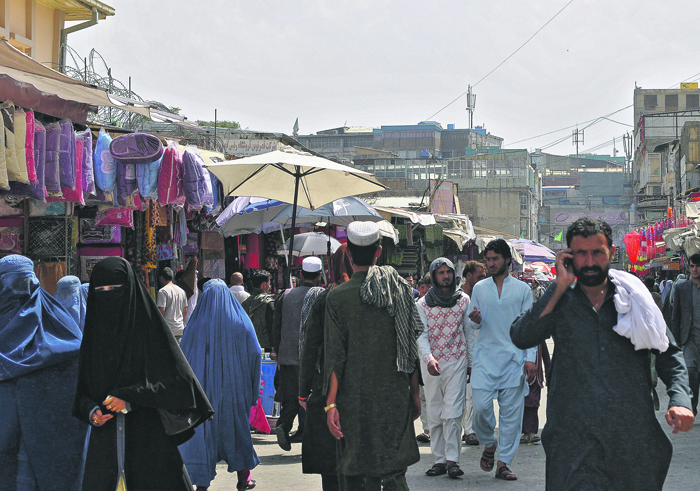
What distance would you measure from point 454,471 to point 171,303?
15.4ft

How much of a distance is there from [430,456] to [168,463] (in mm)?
3603

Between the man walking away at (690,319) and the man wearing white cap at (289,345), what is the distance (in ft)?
13.3

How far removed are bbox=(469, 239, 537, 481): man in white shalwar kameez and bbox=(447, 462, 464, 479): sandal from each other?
190mm

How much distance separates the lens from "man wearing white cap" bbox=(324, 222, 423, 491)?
13.2ft

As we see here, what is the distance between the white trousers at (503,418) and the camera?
6.18 m

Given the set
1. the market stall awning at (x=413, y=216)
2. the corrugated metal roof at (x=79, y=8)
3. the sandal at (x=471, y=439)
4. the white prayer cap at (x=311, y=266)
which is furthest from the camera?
the market stall awning at (x=413, y=216)

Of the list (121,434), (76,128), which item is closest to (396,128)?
(76,128)

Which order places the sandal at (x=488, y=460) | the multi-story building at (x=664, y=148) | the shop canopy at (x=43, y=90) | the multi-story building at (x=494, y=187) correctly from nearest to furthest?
the sandal at (x=488, y=460)
the shop canopy at (x=43, y=90)
the multi-story building at (x=664, y=148)
the multi-story building at (x=494, y=187)

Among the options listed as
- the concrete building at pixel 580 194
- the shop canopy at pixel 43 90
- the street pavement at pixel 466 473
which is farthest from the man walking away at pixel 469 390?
the concrete building at pixel 580 194

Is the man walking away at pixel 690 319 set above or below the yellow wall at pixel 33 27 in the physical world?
below

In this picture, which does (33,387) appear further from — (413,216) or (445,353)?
(413,216)

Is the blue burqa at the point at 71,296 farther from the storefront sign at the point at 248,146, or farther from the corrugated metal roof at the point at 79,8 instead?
the storefront sign at the point at 248,146

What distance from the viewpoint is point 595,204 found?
80.4m

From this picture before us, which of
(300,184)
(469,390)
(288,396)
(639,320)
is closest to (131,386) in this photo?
(639,320)
